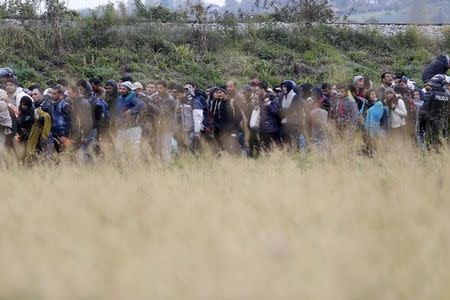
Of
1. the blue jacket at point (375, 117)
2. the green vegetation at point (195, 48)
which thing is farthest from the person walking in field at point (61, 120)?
the green vegetation at point (195, 48)

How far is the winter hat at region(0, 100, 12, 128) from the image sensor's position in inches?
565

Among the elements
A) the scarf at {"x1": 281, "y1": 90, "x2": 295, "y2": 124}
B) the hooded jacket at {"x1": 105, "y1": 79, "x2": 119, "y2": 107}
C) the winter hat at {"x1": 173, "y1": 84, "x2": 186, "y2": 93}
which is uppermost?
the hooded jacket at {"x1": 105, "y1": 79, "x2": 119, "y2": 107}

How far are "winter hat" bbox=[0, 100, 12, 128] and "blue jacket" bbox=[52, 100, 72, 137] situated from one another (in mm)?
1238

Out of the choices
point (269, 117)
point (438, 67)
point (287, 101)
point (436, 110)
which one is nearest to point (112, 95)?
point (269, 117)

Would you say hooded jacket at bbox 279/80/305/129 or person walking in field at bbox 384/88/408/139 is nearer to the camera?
person walking in field at bbox 384/88/408/139

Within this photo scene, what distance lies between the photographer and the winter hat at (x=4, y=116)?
47.1 feet

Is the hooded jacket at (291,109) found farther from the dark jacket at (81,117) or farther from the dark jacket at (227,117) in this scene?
the dark jacket at (81,117)

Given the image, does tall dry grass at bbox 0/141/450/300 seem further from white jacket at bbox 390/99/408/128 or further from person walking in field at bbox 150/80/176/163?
white jacket at bbox 390/99/408/128

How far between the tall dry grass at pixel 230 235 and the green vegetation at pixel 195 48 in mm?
19257

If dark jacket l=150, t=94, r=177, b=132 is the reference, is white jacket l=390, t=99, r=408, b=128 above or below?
below

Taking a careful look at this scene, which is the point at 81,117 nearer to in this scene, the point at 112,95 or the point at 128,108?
the point at 128,108

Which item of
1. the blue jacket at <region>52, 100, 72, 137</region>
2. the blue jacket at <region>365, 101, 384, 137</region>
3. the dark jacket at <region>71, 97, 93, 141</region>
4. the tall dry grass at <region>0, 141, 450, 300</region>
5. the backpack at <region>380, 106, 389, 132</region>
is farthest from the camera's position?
the backpack at <region>380, 106, 389, 132</region>

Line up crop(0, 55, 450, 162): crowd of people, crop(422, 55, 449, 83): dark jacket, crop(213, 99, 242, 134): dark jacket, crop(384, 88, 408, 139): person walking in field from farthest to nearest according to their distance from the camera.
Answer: crop(422, 55, 449, 83): dark jacket, crop(213, 99, 242, 134): dark jacket, crop(384, 88, 408, 139): person walking in field, crop(0, 55, 450, 162): crowd of people

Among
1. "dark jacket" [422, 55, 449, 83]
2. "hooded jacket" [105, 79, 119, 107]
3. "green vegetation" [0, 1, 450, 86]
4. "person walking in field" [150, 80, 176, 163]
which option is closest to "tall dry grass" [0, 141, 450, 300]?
"person walking in field" [150, 80, 176, 163]
